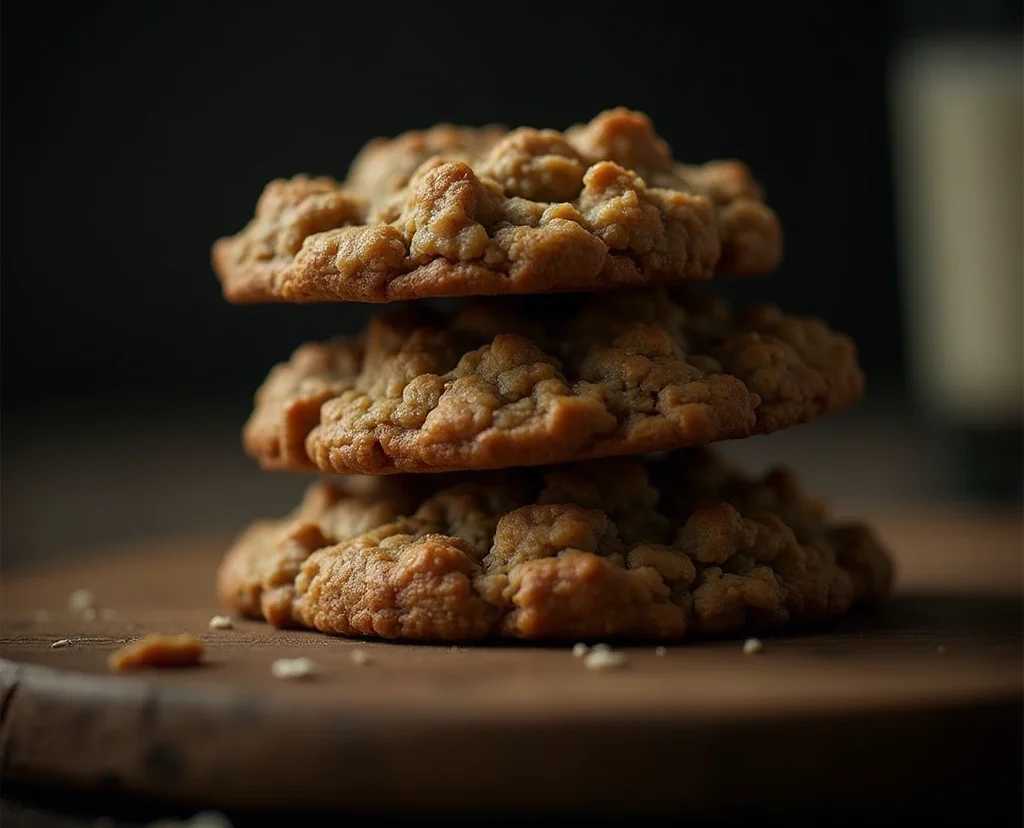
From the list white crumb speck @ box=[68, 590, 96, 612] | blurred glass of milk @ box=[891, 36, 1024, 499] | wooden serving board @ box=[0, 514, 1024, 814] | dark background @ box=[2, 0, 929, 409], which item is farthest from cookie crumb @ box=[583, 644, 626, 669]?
dark background @ box=[2, 0, 929, 409]

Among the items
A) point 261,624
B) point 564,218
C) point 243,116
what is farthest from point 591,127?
point 243,116

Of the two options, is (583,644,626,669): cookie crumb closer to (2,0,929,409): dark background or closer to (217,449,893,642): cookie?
(217,449,893,642): cookie

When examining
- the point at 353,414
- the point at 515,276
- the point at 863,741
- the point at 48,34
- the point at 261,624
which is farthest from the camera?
the point at 48,34

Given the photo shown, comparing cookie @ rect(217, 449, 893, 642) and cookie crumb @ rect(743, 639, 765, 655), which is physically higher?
cookie @ rect(217, 449, 893, 642)

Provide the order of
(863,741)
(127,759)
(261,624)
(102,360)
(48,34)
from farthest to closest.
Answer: (102,360), (48,34), (261,624), (127,759), (863,741)

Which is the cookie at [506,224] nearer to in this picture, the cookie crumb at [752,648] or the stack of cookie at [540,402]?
the stack of cookie at [540,402]

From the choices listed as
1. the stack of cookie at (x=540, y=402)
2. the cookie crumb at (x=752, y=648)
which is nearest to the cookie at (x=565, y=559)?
the stack of cookie at (x=540, y=402)

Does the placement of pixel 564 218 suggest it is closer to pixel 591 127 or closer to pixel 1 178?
pixel 591 127
